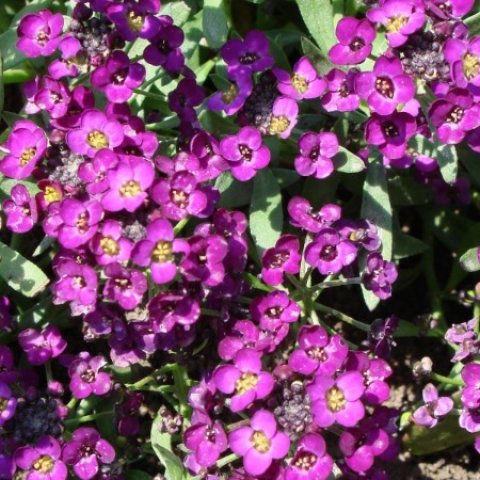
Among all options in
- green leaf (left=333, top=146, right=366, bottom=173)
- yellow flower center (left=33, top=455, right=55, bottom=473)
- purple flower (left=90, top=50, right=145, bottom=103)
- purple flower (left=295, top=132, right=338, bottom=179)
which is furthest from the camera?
green leaf (left=333, top=146, right=366, bottom=173)

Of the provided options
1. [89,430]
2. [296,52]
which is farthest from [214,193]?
[296,52]

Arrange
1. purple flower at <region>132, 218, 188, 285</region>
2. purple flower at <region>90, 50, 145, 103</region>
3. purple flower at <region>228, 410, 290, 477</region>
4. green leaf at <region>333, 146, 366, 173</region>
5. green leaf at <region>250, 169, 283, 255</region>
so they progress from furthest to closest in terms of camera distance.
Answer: green leaf at <region>250, 169, 283, 255</region>
green leaf at <region>333, 146, 366, 173</region>
purple flower at <region>90, 50, 145, 103</region>
purple flower at <region>228, 410, 290, 477</region>
purple flower at <region>132, 218, 188, 285</region>

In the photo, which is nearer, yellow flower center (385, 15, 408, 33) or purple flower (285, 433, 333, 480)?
purple flower (285, 433, 333, 480)

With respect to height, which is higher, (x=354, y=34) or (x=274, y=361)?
(x=354, y=34)

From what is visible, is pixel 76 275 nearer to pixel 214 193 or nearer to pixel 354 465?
pixel 214 193

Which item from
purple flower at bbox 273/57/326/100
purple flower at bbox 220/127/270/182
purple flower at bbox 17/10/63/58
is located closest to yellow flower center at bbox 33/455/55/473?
purple flower at bbox 220/127/270/182

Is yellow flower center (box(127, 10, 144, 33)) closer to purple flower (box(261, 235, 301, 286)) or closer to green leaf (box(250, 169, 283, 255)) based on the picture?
green leaf (box(250, 169, 283, 255))

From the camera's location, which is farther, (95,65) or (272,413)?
(95,65)
